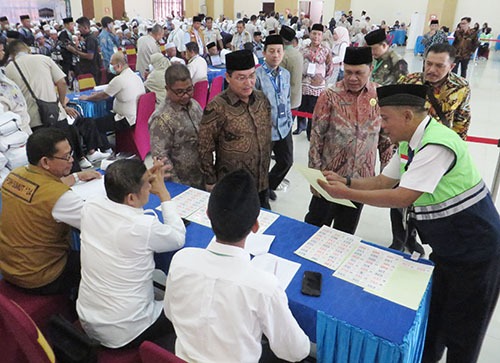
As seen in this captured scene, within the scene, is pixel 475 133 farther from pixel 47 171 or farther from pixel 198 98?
pixel 47 171

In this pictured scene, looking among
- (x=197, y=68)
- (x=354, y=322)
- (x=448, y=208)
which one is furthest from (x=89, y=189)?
(x=197, y=68)

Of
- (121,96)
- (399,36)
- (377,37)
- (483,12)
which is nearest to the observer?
(377,37)

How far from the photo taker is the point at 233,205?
4.14 feet

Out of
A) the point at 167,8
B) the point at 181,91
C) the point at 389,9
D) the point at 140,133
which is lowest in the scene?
the point at 140,133

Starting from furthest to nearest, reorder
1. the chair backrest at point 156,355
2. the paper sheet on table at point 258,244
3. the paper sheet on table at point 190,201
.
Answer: the paper sheet on table at point 190,201 < the paper sheet on table at point 258,244 < the chair backrest at point 156,355

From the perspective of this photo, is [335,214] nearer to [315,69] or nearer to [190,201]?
[190,201]

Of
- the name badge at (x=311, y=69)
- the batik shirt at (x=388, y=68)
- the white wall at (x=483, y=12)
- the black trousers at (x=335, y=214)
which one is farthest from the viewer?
the white wall at (x=483, y=12)

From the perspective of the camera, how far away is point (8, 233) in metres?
1.93

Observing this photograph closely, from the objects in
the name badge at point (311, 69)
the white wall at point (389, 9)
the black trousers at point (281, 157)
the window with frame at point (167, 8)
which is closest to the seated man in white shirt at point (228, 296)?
the black trousers at point (281, 157)

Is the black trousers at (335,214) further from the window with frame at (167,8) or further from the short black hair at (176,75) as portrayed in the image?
the window with frame at (167,8)

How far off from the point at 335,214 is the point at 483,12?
788 inches

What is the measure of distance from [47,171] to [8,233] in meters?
0.34

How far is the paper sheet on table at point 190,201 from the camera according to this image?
2.23 meters

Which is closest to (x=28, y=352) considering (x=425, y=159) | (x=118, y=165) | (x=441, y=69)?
(x=118, y=165)
